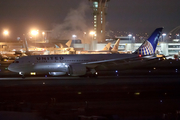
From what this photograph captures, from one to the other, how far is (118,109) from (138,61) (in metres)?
17.8

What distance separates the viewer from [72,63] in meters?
24.8

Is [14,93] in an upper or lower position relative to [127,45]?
lower

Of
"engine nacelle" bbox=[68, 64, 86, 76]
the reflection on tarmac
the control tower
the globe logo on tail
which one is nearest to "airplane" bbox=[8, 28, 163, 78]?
"engine nacelle" bbox=[68, 64, 86, 76]

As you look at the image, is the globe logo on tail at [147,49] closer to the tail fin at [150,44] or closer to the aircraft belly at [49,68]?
the tail fin at [150,44]

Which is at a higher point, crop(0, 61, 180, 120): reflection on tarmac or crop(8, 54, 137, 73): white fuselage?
crop(8, 54, 137, 73): white fuselage

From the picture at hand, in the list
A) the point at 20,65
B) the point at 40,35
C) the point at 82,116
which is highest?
the point at 40,35

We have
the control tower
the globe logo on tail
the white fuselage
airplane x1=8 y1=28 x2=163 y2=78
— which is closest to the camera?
airplane x1=8 y1=28 x2=163 y2=78

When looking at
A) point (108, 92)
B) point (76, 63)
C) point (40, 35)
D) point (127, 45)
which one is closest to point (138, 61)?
point (76, 63)

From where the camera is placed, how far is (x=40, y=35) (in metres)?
136

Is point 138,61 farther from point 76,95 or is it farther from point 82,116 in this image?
point 82,116

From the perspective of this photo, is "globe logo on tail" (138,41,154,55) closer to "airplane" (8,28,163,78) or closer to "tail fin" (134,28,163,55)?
"tail fin" (134,28,163,55)

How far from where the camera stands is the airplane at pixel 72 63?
23.2m

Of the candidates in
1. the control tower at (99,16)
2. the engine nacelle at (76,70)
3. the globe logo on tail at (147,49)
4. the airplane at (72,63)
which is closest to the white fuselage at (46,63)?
the airplane at (72,63)

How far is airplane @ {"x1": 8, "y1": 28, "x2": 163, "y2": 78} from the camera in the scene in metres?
23.2
